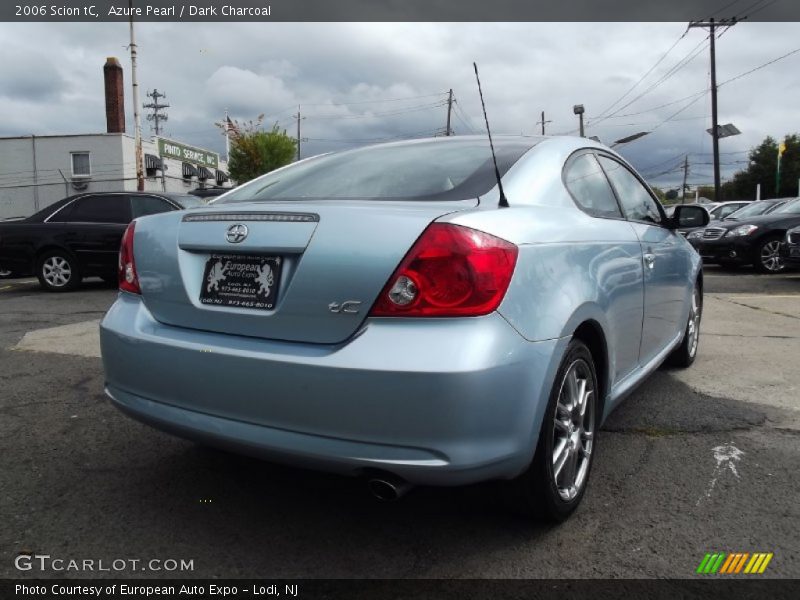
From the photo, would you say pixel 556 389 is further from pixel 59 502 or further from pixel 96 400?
pixel 96 400

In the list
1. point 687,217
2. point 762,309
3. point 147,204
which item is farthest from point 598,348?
point 147,204

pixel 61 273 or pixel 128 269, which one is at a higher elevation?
pixel 128 269

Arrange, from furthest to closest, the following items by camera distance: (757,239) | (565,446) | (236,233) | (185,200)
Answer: (757,239)
(185,200)
(565,446)
(236,233)

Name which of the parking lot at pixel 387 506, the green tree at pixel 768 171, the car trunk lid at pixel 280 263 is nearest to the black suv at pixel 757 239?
the parking lot at pixel 387 506

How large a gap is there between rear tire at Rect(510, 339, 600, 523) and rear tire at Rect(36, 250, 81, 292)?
906 centimetres

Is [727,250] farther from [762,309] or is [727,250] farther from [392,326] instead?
[392,326]

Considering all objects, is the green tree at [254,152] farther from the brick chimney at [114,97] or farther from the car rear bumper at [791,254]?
the car rear bumper at [791,254]

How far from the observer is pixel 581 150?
10.5ft

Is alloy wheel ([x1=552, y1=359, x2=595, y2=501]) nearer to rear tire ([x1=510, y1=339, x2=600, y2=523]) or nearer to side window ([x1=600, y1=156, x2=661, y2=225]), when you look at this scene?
rear tire ([x1=510, y1=339, x2=600, y2=523])

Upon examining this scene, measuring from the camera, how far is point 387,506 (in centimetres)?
264

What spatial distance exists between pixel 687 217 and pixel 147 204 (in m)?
8.11

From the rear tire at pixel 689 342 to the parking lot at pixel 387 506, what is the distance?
2.01 ft

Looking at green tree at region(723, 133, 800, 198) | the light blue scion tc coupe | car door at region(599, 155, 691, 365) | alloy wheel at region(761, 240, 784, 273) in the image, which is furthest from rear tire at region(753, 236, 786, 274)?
green tree at region(723, 133, 800, 198)

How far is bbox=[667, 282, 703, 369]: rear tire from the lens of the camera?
4.64m
